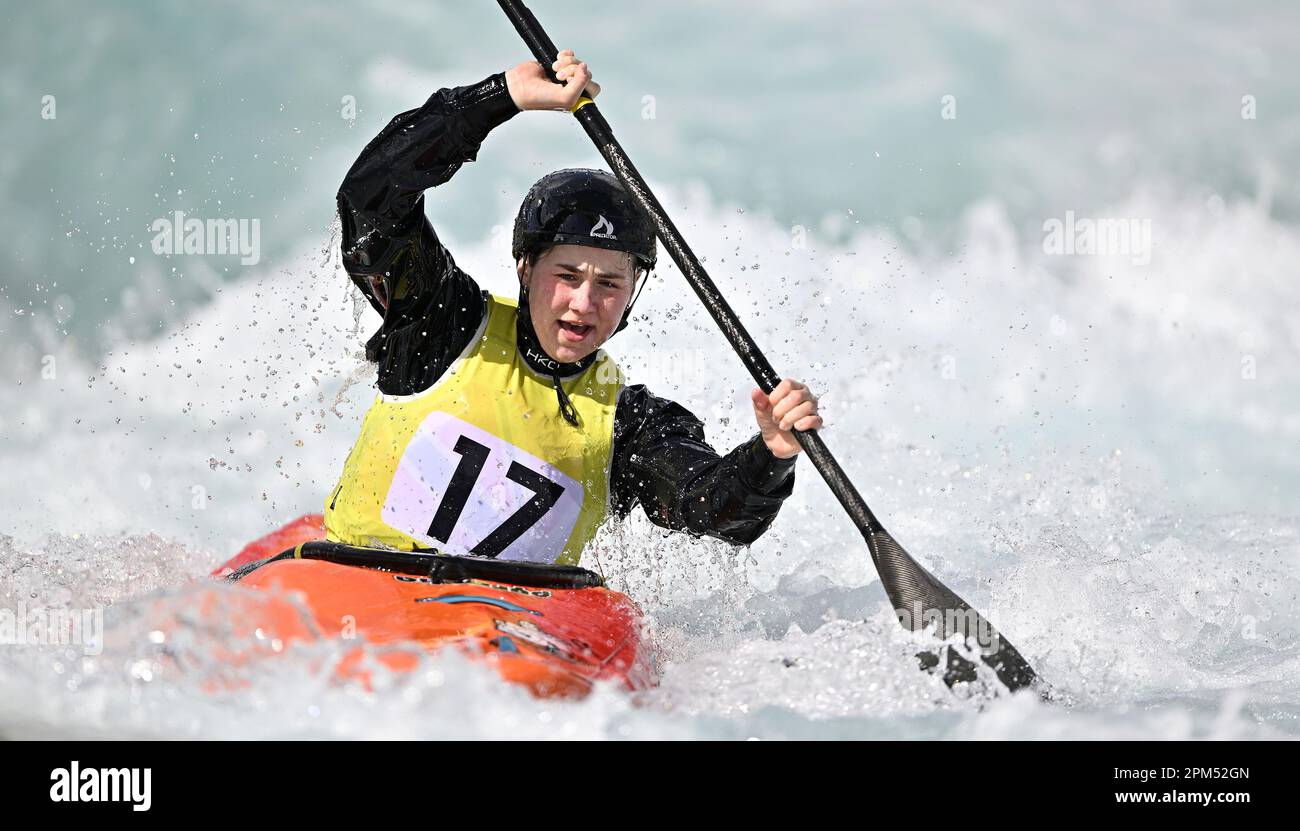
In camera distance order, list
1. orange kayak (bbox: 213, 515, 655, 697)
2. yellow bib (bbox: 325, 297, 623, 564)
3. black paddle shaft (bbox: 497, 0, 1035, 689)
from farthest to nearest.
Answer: yellow bib (bbox: 325, 297, 623, 564) < black paddle shaft (bbox: 497, 0, 1035, 689) < orange kayak (bbox: 213, 515, 655, 697)

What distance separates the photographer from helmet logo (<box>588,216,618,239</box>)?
309 cm

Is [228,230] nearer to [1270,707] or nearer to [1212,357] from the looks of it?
[1212,357]

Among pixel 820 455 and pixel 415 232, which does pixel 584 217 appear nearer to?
pixel 415 232

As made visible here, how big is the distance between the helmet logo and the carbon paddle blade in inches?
38.0

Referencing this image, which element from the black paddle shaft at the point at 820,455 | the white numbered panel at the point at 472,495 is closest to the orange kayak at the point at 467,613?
the white numbered panel at the point at 472,495

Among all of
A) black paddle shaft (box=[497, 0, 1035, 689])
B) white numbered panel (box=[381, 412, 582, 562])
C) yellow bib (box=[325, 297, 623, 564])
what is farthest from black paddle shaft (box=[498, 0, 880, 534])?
white numbered panel (box=[381, 412, 582, 562])

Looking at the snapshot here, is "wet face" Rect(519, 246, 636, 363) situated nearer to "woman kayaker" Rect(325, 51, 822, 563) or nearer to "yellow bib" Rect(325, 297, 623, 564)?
"woman kayaker" Rect(325, 51, 822, 563)

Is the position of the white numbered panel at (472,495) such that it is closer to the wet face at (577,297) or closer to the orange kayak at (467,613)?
the orange kayak at (467,613)

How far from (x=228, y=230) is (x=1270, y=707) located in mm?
7847

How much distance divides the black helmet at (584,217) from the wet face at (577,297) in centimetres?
3

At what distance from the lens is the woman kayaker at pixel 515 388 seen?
2.96 meters

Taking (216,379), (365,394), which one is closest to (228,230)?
(216,379)
